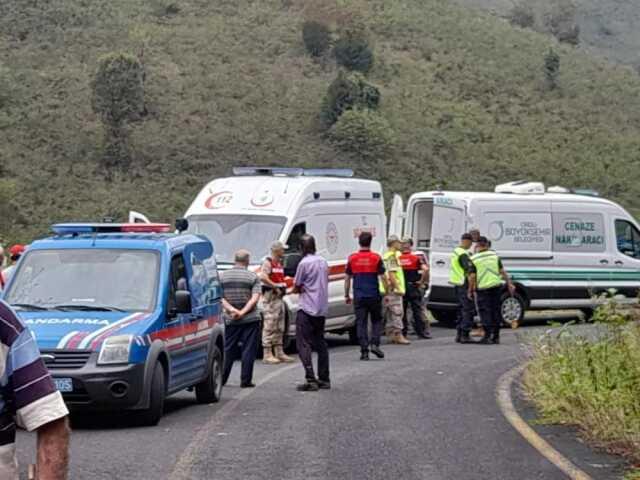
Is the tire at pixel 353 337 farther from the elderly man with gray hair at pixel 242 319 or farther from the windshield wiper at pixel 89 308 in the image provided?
the windshield wiper at pixel 89 308

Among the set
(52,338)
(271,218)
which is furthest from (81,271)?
(271,218)

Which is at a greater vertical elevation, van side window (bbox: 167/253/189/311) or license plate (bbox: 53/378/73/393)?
van side window (bbox: 167/253/189/311)

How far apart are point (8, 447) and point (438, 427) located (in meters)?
7.81

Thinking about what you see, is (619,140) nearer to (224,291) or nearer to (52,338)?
(224,291)

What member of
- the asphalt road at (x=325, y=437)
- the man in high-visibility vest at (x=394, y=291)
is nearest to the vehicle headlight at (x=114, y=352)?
the asphalt road at (x=325, y=437)

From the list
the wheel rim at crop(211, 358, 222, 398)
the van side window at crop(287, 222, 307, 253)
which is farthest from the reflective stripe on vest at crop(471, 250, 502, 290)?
the wheel rim at crop(211, 358, 222, 398)

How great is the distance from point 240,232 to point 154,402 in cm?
902

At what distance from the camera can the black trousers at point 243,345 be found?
1594cm

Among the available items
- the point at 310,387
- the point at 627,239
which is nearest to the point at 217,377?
the point at 310,387

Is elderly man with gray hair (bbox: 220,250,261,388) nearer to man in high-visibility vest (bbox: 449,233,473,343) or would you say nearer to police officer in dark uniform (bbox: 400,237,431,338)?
man in high-visibility vest (bbox: 449,233,473,343)

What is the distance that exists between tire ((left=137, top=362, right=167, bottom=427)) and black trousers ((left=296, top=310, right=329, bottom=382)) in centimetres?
312

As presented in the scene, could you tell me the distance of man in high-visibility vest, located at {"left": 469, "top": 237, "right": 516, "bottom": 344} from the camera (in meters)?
22.3

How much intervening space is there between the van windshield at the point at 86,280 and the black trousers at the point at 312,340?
2636 millimetres

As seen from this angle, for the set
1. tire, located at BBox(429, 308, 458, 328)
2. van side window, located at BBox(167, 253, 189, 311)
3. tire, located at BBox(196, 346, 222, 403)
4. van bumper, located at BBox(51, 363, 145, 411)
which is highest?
van side window, located at BBox(167, 253, 189, 311)
